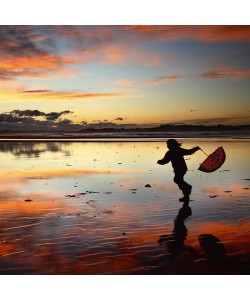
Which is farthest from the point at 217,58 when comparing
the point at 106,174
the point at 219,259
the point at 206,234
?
the point at 219,259

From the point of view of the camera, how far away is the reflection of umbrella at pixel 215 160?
10.7 meters

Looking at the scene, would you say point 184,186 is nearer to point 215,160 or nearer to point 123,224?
point 215,160

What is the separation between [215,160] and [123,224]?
4034mm

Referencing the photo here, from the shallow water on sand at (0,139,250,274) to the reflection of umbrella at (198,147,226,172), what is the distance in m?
0.78

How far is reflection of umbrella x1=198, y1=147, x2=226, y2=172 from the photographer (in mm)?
10719

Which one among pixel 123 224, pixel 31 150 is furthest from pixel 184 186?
pixel 31 150

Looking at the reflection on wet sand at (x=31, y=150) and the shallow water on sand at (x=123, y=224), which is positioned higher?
the reflection on wet sand at (x=31, y=150)

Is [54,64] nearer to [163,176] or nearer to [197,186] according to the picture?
[163,176]

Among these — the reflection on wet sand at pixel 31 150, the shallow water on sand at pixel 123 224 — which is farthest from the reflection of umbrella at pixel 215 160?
the reflection on wet sand at pixel 31 150

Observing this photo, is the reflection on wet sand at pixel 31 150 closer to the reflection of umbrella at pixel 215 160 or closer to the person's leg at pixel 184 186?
the reflection of umbrella at pixel 215 160

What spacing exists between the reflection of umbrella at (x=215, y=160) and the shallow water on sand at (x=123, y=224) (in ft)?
2.57

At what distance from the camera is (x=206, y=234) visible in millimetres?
7391

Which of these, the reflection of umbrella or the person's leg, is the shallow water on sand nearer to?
the person's leg

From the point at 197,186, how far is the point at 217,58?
15.0 ft
